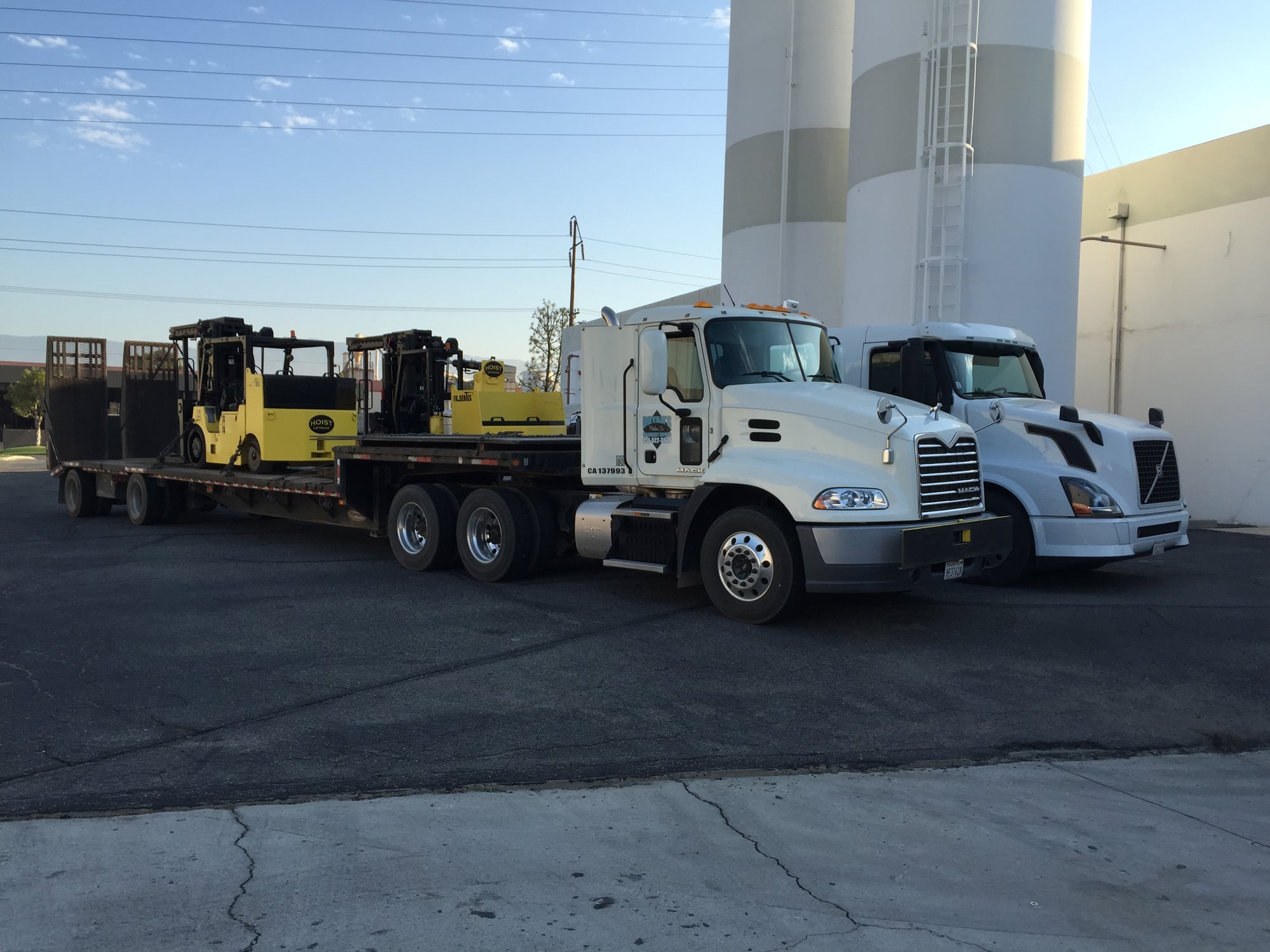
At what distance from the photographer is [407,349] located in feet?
58.9

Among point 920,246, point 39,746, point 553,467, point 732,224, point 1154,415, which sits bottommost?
point 39,746

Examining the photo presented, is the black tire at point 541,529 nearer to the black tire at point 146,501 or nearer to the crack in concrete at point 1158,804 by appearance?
the crack in concrete at point 1158,804

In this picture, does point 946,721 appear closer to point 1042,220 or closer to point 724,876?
point 724,876

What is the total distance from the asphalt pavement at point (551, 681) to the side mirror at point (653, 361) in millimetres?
2011

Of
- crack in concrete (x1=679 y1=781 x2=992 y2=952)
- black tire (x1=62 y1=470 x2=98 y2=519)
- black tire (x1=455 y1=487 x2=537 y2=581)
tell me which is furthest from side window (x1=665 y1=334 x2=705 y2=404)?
black tire (x1=62 y1=470 x2=98 y2=519)

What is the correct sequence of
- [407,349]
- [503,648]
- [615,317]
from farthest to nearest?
1. [407,349]
2. [615,317]
3. [503,648]

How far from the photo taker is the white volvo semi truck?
34.0ft

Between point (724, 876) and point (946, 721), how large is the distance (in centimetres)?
261

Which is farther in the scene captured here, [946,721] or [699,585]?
[699,585]

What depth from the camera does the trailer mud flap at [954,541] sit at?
26.1ft

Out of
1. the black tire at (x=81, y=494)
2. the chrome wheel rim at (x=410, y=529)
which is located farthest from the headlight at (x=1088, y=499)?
the black tire at (x=81, y=494)

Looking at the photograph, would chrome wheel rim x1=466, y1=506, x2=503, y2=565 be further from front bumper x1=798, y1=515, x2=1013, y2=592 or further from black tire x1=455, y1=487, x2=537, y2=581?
front bumper x1=798, y1=515, x2=1013, y2=592

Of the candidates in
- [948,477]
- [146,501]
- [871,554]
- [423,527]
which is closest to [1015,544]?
[948,477]

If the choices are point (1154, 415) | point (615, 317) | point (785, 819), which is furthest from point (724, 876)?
point (1154, 415)
